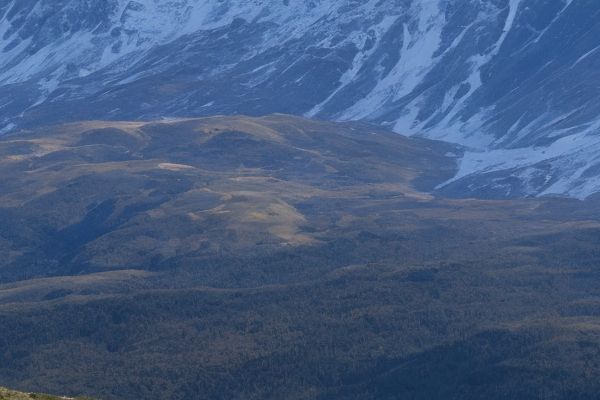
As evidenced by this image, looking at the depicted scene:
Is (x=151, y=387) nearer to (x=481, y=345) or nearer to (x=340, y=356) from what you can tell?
(x=340, y=356)

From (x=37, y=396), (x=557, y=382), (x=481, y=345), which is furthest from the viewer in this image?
(x=481, y=345)

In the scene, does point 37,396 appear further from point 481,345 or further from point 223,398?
point 481,345

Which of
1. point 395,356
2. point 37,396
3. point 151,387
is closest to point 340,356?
point 395,356

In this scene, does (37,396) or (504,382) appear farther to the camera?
(504,382)

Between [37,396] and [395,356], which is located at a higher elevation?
[37,396]

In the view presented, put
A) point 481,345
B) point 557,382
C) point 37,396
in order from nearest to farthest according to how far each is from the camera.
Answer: point 37,396 < point 557,382 < point 481,345

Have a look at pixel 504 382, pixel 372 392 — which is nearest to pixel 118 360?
pixel 372 392

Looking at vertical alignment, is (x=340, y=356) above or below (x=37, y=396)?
below

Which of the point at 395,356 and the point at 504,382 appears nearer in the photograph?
the point at 504,382
